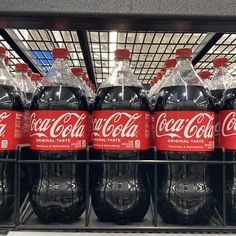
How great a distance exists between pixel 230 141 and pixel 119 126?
1.00 ft

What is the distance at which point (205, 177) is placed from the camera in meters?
0.95

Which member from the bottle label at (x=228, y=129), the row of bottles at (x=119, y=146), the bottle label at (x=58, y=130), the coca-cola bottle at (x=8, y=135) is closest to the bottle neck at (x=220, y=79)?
the row of bottles at (x=119, y=146)

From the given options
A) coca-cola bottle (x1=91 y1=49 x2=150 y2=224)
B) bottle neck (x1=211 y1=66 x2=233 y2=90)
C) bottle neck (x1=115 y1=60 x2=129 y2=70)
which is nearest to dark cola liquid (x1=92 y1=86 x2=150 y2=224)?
coca-cola bottle (x1=91 y1=49 x2=150 y2=224)

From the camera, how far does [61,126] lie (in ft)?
2.81

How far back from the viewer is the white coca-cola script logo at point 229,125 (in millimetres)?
870

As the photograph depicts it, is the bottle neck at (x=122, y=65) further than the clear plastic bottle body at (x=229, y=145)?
Yes

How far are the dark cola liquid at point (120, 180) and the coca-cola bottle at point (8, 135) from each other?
226 mm

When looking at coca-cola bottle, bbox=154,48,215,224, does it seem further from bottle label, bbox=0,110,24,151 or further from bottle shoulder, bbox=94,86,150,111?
bottle label, bbox=0,110,24,151

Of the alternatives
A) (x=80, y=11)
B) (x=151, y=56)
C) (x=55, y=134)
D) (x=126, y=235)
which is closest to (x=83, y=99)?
(x=55, y=134)


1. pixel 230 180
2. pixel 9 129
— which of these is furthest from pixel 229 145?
pixel 9 129

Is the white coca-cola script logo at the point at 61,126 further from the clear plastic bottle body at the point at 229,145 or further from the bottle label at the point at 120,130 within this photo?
the clear plastic bottle body at the point at 229,145

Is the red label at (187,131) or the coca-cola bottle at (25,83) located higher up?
the coca-cola bottle at (25,83)

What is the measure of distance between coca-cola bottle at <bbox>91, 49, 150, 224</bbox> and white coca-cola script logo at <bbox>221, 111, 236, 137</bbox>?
21cm

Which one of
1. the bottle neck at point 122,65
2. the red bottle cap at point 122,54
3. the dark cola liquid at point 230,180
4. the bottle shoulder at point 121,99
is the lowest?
the dark cola liquid at point 230,180
